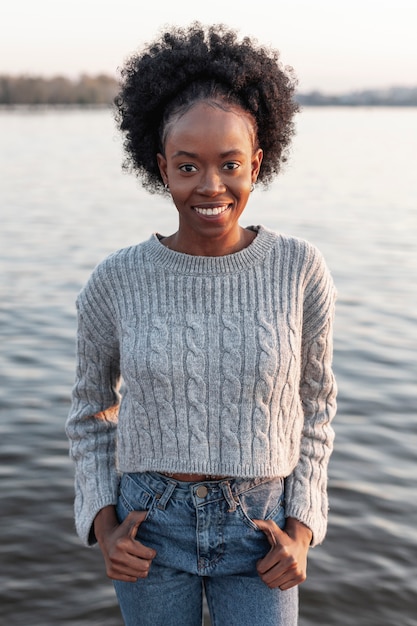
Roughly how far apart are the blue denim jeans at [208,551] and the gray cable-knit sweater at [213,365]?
0.19 ft

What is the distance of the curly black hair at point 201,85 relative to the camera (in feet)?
6.99

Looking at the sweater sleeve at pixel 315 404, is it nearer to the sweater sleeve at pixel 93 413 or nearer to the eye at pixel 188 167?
the eye at pixel 188 167

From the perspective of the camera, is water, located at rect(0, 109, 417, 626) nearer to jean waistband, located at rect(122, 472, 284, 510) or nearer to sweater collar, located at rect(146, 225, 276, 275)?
sweater collar, located at rect(146, 225, 276, 275)

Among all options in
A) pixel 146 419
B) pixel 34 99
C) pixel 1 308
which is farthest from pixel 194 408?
pixel 34 99

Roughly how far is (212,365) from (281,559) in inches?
20.5

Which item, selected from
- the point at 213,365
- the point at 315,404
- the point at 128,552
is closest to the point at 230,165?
the point at 213,365

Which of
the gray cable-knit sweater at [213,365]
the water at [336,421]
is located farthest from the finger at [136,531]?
the water at [336,421]

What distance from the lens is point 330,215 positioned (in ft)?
56.5

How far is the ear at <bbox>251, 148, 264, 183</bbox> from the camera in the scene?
7.36ft

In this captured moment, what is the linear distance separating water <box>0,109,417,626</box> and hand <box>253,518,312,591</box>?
1.11 metres

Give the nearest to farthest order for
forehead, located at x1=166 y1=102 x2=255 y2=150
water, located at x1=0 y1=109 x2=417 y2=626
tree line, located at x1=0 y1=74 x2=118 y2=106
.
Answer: forehead, located at x1=166 y1=102 x2=255 y2=150 < water, located at x1=0 y1=109 x2=417 y2=626 < tree line, located at x1=0 y1=74 x2=118 y2=106

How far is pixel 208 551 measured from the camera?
211 centimetres

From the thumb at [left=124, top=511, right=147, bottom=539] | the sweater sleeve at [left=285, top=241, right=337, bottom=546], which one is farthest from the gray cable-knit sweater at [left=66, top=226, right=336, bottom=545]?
the thumb at [left=124, top=511, right=147, bottom=539]

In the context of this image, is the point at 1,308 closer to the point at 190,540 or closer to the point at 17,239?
the point at 17,239
